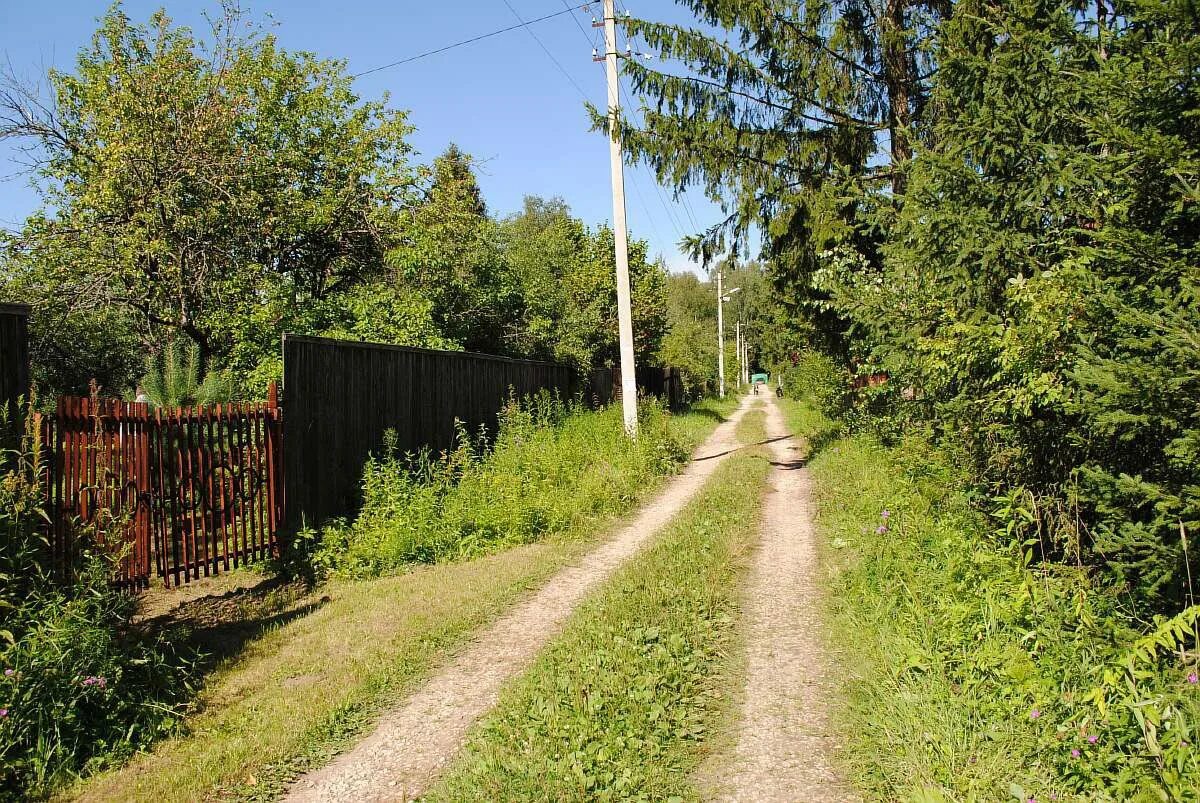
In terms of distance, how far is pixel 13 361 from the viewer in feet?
15.6

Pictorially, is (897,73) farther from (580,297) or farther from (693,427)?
(580,297)

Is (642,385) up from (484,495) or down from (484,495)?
up

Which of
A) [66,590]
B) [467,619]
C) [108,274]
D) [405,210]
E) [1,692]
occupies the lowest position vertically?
[467,619]

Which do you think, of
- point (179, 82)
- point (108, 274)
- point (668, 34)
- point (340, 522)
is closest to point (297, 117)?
point (179, 82)

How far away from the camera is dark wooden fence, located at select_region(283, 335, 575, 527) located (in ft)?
25.4

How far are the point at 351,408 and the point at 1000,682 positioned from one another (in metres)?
7.27

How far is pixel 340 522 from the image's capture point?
8.05 metres

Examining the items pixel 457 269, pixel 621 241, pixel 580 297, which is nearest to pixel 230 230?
pixel 457 269

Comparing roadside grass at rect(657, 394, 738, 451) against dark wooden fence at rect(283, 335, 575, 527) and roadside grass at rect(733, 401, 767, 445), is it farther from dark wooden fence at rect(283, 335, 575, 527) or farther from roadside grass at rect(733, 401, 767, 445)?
dark wooden fence at rect(283, 335, 575, 527)

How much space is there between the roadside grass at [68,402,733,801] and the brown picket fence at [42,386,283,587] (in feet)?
1.98

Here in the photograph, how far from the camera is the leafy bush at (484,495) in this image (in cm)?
768

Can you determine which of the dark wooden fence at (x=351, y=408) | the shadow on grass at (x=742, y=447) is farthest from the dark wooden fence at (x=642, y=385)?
the dark wooden fence at (x=351, y=408)

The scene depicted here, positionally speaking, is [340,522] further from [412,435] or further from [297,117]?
[297,117]

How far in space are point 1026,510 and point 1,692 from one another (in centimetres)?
601
